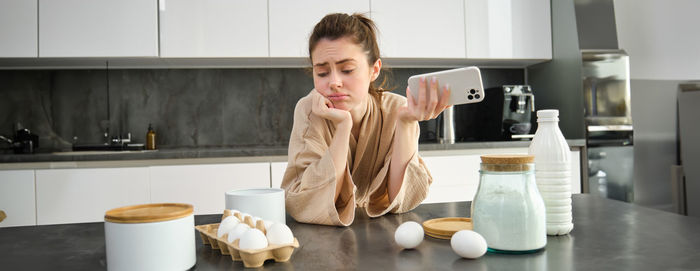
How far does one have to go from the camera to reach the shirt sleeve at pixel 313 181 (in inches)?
39.9

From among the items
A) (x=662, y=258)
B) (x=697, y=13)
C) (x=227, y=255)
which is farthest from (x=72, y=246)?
(x=697, y=13)

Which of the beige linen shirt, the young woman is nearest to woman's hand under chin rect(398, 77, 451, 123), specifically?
the young woman

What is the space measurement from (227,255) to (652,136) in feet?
9.23

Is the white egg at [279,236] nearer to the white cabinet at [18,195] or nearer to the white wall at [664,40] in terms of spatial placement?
the white cabinet at [18,195]

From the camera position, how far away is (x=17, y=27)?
101 inches

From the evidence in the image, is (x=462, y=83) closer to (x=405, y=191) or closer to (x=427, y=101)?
(x=427, y=101)

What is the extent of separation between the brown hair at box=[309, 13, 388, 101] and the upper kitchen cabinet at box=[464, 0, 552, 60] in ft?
5.78

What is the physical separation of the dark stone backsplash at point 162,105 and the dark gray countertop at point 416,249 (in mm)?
2090

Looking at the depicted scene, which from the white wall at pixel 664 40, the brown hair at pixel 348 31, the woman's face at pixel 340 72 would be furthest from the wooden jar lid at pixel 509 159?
the white wall at pixel 664 40

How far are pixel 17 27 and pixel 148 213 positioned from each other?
→ 2.58m

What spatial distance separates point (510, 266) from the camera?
649mm

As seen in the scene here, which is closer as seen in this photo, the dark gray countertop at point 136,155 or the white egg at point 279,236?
the white egg at point 279,236

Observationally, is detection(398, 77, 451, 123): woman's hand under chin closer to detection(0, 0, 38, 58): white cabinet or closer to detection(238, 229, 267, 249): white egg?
detection(238, 229, 267, 249): white egg

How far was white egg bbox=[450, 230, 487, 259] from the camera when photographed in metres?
0.68
